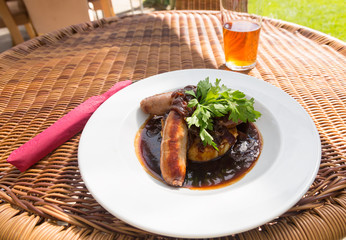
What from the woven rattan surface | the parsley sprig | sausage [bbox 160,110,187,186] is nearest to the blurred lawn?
the woven rattan surface

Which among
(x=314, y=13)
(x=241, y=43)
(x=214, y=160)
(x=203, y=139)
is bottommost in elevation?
(x=314, y=13)

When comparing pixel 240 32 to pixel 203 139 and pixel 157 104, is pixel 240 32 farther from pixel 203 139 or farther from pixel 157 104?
pixel 203 139

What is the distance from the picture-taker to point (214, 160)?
123 centimetres

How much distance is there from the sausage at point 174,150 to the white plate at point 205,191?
1.9 inches

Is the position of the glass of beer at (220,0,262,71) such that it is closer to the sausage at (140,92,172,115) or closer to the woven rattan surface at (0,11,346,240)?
the woven rattan surface at (0,11,346,240)

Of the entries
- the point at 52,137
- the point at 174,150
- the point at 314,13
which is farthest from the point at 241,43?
the point at 314,13

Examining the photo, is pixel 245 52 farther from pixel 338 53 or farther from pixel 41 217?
pixel 41 217

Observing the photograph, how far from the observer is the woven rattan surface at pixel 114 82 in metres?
0.95

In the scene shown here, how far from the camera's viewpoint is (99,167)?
1.04m

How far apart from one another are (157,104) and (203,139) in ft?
1.07

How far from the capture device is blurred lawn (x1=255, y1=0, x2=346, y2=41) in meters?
4.79

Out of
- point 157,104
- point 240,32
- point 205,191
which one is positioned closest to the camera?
point 205,191

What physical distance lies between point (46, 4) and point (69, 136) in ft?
10.4

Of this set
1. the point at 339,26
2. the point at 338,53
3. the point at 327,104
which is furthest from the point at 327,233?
the point at 339,26
